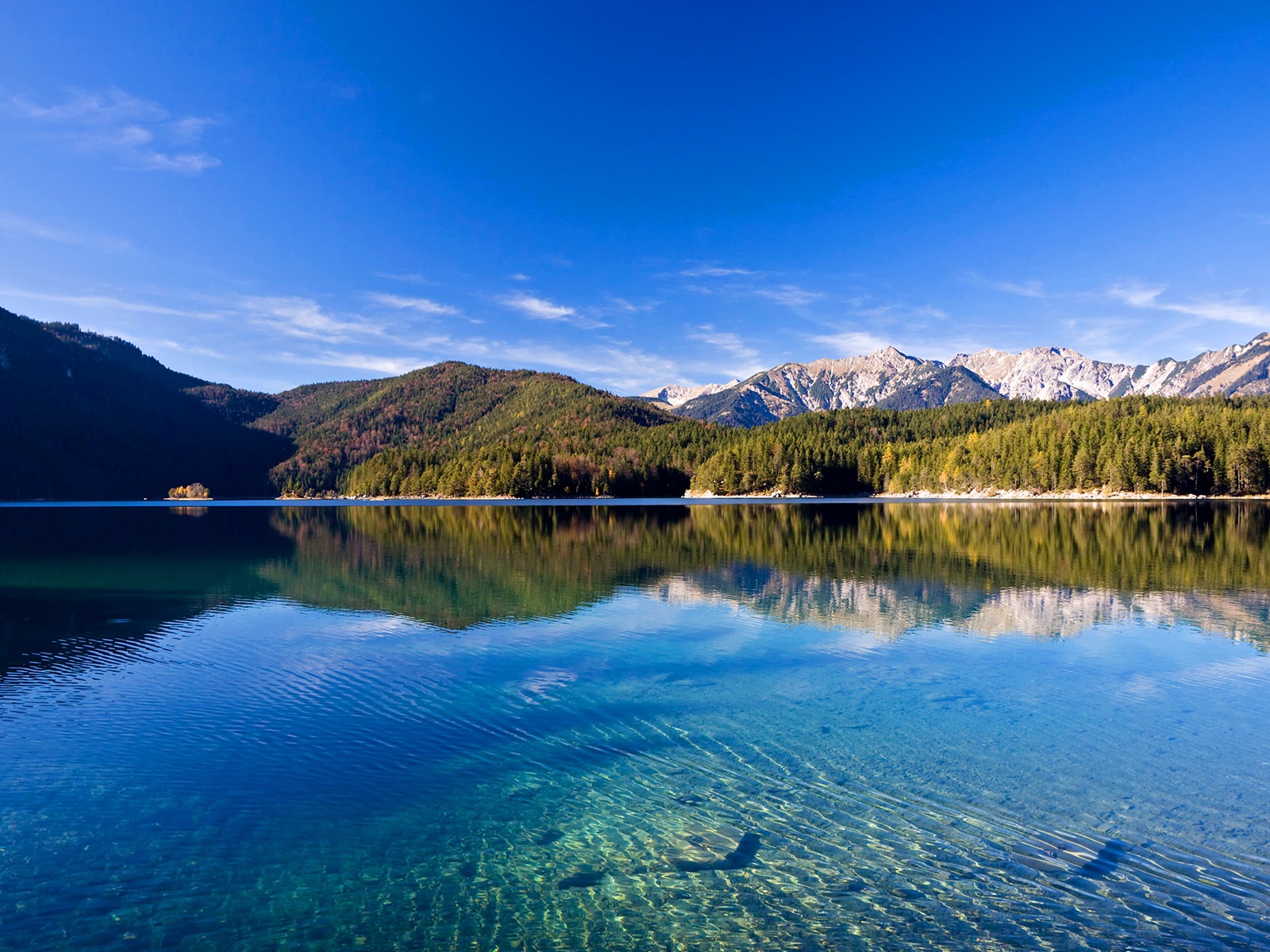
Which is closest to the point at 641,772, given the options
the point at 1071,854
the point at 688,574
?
the point at 1071,854

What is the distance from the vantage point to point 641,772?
1252cm

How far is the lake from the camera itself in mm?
8336

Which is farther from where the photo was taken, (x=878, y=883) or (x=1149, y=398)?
(x=1149, y=398)

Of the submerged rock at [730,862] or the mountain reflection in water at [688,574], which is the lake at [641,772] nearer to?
the submerged rock at [730,862]

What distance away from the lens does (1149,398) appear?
18862 cm

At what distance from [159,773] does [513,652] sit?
1018 cm

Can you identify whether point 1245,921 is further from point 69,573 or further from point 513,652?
point 69,573

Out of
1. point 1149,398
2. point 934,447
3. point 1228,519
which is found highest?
point 1149,398

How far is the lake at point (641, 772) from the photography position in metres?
8.34

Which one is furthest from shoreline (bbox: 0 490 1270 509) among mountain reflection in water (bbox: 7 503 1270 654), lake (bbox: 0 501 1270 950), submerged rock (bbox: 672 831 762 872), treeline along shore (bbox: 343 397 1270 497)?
submerged rock (bbox: 672 831 762 872)

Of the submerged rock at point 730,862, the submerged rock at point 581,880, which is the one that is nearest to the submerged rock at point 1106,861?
the submerged rock at point 730,862

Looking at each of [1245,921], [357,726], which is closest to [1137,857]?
[1245,921]

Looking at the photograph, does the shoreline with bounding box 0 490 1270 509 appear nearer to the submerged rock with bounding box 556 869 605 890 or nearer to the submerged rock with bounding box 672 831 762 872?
the submerged rock with bounding box 672 831 762 872

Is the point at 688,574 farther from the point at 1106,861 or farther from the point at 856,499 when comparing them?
the point at 856,499
